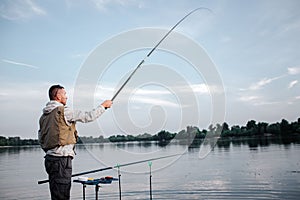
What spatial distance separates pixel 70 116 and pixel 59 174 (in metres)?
0.57

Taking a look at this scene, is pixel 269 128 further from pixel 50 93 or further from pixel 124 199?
pixel 50 93

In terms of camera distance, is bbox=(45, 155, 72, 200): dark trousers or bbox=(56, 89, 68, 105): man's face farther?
bbox=(56, 89, 68, 105): man's face

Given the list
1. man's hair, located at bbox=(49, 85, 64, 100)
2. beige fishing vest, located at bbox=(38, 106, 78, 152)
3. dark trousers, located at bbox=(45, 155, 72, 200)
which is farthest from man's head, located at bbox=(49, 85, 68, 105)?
dark trousers, located at bbox=(45, 155, 72, 200)

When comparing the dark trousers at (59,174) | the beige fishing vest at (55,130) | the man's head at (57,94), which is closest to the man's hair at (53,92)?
the man's head at (57,94)

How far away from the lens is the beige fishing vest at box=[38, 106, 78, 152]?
289 centimetres

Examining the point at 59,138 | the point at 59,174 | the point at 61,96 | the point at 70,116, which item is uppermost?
the point at 61,96

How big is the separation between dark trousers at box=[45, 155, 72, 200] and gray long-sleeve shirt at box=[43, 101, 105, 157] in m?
0.05

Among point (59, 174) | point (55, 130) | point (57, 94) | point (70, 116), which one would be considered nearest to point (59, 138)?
point (55, 130)

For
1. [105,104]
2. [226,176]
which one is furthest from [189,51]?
[226,176]

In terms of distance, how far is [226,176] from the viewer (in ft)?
48.9

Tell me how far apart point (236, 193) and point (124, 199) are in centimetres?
380

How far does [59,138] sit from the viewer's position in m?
2.89

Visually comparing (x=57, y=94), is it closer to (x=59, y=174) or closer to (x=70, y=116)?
(x=70, y=116)

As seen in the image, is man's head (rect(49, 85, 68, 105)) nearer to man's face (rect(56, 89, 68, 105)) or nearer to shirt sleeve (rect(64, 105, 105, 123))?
man's face (rect(56, 89, 68, 105))
